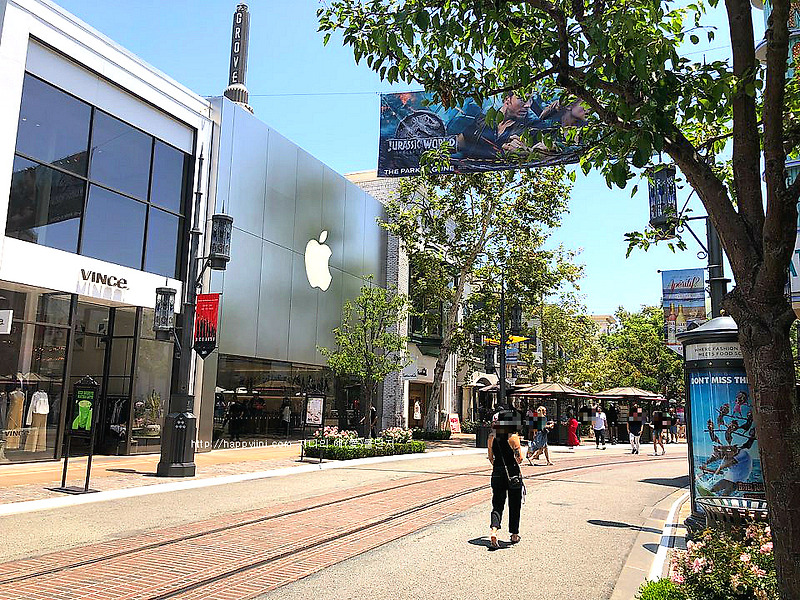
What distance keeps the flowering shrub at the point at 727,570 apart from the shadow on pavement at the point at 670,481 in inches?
480

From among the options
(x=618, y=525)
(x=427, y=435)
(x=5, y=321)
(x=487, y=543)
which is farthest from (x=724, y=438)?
(x=427, y=435)

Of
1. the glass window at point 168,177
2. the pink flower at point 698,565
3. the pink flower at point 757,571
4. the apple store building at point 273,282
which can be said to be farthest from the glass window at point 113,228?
the pink flower at point 757,571

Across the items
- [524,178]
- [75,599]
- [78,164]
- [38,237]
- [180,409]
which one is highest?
[524,178]

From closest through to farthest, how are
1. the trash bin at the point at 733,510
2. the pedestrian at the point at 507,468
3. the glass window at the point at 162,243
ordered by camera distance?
the trash bin at the point at 733,510 < the pedestrian at the point at 507,468 < the glass window at the point at 162,243

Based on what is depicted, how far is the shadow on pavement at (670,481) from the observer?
58.0ft

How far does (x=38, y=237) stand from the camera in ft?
56.0

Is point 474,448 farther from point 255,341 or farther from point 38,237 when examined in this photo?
point 38,237

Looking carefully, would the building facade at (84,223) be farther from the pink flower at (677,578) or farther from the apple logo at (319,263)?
the pink flower at (677,578)

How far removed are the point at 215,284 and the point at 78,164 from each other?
6.08 metres

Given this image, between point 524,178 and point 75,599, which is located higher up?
point 524,178

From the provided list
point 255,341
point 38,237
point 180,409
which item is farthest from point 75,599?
point 255,341

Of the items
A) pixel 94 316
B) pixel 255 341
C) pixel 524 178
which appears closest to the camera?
pixel 94 316

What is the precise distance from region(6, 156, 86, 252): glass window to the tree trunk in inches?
658

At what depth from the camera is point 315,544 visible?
8.98 m
